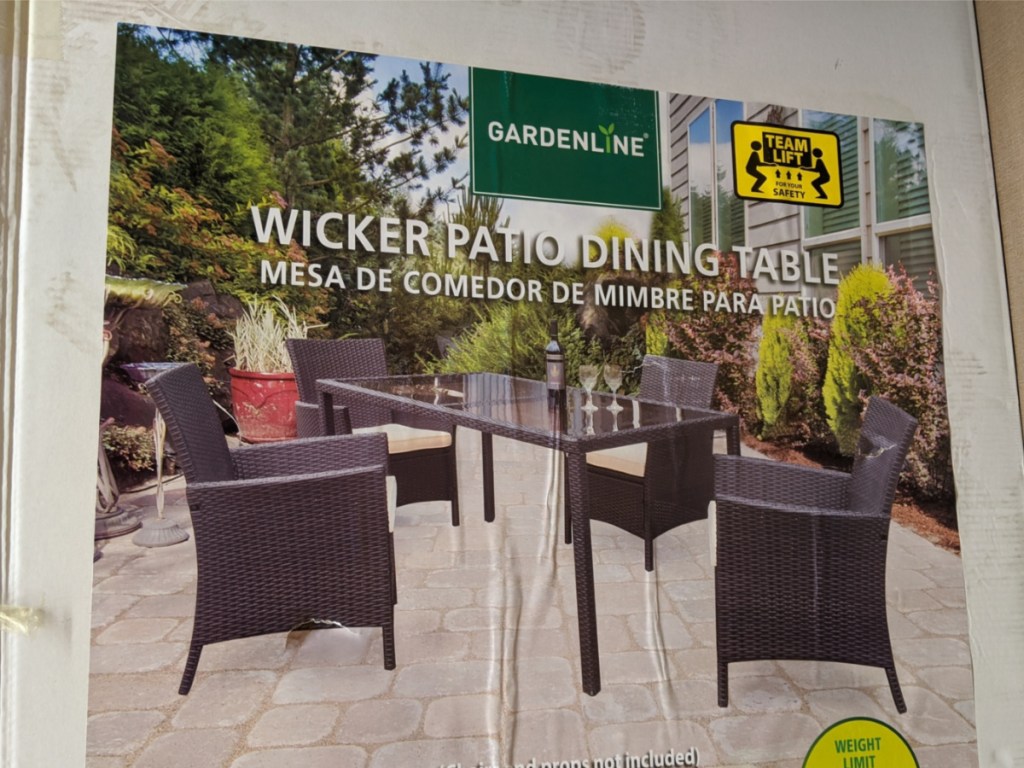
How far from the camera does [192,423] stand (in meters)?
1.11

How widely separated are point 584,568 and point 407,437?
0.41 metres

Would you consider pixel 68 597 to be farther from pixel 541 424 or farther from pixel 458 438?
pixel 541 424

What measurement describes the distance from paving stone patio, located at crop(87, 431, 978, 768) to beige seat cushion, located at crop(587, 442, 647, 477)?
0.10 m

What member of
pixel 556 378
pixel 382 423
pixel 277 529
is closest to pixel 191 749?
pixel 277 529

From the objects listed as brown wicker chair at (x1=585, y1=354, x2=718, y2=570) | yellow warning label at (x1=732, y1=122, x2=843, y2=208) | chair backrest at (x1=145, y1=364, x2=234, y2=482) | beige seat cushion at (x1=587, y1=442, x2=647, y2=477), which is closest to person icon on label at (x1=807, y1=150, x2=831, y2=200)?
yellow warning label at (x1=732, y1=122, x2=843, y2=208)

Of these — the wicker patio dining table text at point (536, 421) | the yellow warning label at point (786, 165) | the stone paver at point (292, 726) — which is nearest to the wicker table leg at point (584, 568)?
the wicker patio dining table text at point (536, 421)

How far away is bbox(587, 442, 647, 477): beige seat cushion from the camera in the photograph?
1.28 metres

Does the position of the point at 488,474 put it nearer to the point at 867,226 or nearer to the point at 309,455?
the point at 309,455

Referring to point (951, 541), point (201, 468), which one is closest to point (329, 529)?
point (201, 468)

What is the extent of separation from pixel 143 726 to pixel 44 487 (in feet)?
1.35

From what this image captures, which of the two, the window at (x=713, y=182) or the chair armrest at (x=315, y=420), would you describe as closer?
the chair armrest at (x=315, y=420)

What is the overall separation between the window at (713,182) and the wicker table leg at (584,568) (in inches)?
21.4

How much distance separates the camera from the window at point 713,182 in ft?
4.47

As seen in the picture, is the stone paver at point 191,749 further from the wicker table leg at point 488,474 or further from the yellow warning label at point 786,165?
the yellow warning label at point 786,165
